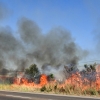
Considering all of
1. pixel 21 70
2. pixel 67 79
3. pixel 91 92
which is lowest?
pixel 91 92

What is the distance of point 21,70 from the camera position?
51.3 m

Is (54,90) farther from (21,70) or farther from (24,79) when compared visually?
(21,70)

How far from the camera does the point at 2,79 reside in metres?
45.2

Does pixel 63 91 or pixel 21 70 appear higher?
pixel 21 70

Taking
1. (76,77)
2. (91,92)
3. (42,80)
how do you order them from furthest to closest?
(42,80) → (76,77) → (91,92)

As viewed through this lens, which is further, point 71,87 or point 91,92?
point 71,87

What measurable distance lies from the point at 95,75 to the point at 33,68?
28.4m

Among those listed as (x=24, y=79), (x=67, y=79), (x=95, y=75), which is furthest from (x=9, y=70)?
(x=95, y=75)

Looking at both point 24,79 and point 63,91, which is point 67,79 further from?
point 24,79

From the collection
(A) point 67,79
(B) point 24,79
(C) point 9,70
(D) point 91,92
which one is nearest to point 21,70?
(C) point 9,70

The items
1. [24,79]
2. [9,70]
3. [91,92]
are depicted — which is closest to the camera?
[91,92]

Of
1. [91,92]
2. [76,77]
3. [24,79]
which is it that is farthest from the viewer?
[24,79]

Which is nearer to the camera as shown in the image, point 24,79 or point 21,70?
point 24,79

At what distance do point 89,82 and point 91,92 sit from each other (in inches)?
190
